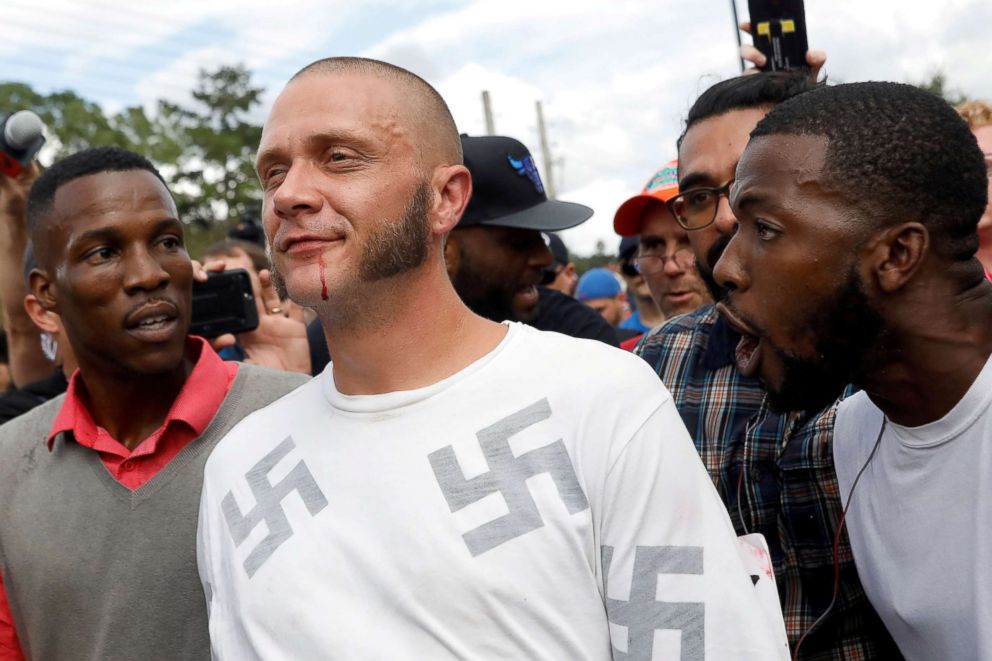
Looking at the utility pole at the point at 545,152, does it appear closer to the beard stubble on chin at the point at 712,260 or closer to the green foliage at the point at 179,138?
the green foliage at the point at 179,138

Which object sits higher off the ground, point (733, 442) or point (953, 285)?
point (953, 285)

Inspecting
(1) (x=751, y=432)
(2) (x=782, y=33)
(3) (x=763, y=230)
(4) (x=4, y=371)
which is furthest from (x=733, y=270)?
(4) (x=4, y=371)

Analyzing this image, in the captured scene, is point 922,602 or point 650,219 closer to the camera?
point 922,602

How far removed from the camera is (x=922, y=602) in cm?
197

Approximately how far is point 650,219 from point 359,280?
84.0 inches

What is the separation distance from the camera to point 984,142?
3104mm

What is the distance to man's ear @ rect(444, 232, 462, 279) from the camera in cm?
388

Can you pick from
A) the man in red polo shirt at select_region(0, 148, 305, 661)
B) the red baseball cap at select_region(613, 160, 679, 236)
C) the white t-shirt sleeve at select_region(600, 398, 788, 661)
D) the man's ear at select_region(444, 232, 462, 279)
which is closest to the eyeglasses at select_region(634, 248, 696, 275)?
the red baseball cap at select_region(613, 160, 679, 236)

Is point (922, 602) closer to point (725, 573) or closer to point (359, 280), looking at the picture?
point (725, 573)

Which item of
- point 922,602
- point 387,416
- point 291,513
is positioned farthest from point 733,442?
point 291,513

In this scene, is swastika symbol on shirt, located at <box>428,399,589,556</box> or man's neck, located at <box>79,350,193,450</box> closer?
swastika symbol on shirt, located at <box>428,399,589,556</box>

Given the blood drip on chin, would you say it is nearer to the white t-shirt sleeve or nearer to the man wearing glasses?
the white t-shirt sleeve

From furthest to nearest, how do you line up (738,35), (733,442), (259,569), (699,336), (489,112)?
(489,112), (738,35), (699,336), (733,442), (259,569)

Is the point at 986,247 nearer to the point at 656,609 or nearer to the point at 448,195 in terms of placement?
the point at 448,195
